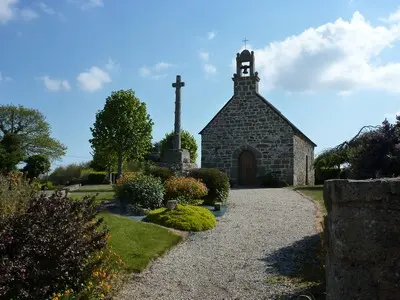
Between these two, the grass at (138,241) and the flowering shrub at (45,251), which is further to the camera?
the grass at (138,241)

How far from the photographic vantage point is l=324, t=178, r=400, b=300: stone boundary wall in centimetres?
313

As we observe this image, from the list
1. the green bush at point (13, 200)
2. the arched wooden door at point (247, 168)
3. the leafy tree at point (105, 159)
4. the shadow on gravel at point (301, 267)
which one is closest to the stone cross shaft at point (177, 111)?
the arched wooden door at point (247, 168)

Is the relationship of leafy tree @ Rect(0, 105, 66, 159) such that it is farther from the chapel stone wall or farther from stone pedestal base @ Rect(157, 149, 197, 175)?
stone pedestal base @ Rect(157, 149, 197, 175)

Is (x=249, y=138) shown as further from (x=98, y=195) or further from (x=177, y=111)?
(x=98, y=195)

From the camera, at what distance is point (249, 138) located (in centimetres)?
2722

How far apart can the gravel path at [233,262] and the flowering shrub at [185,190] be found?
2237 millimetres

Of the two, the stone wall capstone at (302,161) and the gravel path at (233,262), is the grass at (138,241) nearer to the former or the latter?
the gravel path at (233,262)

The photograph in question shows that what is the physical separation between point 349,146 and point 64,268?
583 centimetres

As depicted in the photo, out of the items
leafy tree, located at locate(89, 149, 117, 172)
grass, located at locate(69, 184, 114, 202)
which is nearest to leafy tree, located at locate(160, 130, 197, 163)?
leafy tree, located at locate(89, 149, 117, 172)

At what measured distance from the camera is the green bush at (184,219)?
1146 centimetres

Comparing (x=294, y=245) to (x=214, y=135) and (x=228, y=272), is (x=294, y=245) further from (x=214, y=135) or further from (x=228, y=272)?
(x=214, y=135)

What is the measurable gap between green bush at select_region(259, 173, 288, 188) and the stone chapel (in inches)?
10.6

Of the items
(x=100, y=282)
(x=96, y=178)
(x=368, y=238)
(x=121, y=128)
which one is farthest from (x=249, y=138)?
(x=368, y=238)

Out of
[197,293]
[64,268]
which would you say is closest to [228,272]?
[197,293]
